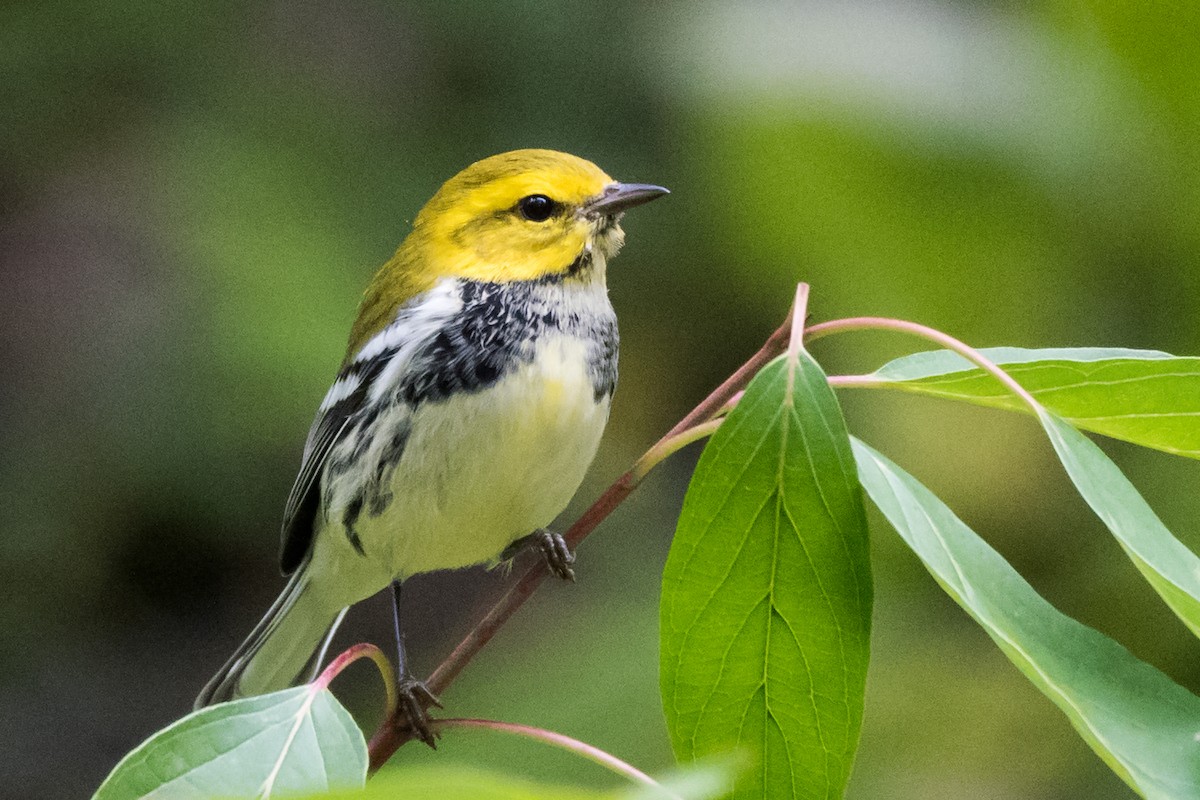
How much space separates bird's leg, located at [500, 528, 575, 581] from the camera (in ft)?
5.05

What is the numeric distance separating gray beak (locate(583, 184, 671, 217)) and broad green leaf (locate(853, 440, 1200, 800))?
2.43 ft

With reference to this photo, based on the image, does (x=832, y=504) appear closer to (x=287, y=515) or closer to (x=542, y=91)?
(x=287, y=515)

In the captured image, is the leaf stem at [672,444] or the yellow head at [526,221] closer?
the leaf stem at [672,444]

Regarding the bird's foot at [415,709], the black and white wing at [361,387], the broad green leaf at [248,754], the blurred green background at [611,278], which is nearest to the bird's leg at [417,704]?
the bird's foot at [415,709]

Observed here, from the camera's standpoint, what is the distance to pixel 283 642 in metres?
1.92

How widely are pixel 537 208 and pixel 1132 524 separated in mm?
975

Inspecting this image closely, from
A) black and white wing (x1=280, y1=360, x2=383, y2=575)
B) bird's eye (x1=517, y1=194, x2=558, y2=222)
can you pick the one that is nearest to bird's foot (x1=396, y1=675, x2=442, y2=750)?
black and white wing (x1=280, y1=360, x2=383, y2=575)

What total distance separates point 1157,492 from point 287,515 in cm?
137

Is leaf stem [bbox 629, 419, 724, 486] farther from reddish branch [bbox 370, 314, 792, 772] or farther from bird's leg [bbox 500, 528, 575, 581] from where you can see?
bird's leg [bbox 500, 528, 575, 581]

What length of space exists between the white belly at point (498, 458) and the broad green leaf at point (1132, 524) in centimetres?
69

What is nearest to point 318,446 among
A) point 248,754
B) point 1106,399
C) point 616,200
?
point 616,200

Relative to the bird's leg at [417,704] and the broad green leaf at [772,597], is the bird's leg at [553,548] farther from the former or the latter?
the broad green leaf at [772,597]

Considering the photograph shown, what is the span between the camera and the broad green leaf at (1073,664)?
84 cm

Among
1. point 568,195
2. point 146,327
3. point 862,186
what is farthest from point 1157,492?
point 146,327
